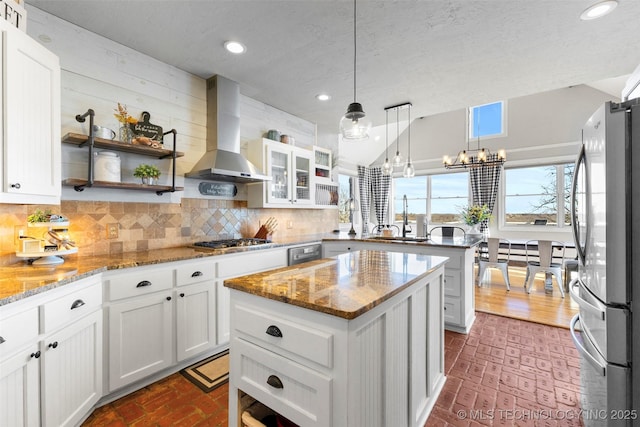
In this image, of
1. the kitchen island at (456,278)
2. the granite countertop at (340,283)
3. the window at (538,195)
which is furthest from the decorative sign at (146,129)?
the window at (538,195)

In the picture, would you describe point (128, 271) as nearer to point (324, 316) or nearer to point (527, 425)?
point (324, 316)

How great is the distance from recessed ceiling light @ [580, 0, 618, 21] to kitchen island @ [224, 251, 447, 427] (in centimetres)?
215

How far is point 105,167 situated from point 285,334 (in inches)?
77.3

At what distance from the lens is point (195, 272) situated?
2.18 metres

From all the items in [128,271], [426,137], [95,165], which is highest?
[426,137]

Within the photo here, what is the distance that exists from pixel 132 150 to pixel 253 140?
1.37m

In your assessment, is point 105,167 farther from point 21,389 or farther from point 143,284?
point 21,389

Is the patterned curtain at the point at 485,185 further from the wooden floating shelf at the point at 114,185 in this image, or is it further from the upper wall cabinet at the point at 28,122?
the upper wall cabinet at the point at 28,122

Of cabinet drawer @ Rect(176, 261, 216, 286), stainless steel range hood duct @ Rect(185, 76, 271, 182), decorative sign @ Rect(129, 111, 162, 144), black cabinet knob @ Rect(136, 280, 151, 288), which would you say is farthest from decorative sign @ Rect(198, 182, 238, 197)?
black cabinet knob @ Rect(136, 280, 151, 288)

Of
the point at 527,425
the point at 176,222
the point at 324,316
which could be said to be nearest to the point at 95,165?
the point at 176,222

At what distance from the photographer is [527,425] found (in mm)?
1636

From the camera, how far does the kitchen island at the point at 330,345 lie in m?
0.96

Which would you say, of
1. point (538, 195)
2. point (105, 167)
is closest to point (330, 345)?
point (105, 167)

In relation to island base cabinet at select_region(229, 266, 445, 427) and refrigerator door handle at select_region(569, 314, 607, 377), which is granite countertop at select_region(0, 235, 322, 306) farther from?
refrigerator door handle at select_region(569, 314, 607, 377)
